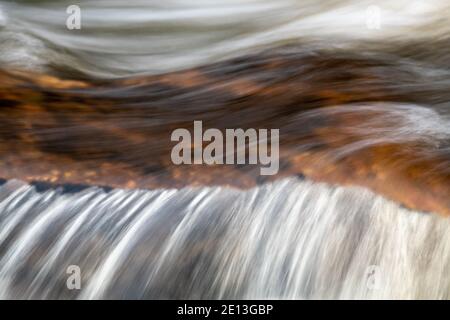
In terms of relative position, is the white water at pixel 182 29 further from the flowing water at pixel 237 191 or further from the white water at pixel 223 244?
the white water at pixel 223 244

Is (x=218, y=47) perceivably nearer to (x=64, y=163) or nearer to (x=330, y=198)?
(x=64, y=163)

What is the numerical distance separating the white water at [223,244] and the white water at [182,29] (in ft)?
4.38

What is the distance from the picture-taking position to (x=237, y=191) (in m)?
3.54

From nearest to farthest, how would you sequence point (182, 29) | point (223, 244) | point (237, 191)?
point (223, 244) → point (237, 191) → point (182, 29)

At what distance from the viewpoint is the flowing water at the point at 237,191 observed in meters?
3.27

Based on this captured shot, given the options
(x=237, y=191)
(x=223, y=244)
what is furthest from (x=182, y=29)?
(x=223, y=244)

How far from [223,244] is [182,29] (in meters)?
2.51

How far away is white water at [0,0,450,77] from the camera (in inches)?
197

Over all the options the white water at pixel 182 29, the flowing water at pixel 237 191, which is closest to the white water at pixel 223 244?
the flowing water at pixel 237 191

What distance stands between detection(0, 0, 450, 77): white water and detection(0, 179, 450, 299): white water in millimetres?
1335

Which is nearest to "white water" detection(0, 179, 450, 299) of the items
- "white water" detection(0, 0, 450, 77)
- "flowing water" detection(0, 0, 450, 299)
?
"flowing water" detection(0, 0, 450, 299)

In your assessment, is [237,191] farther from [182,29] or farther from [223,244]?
[182,29]
